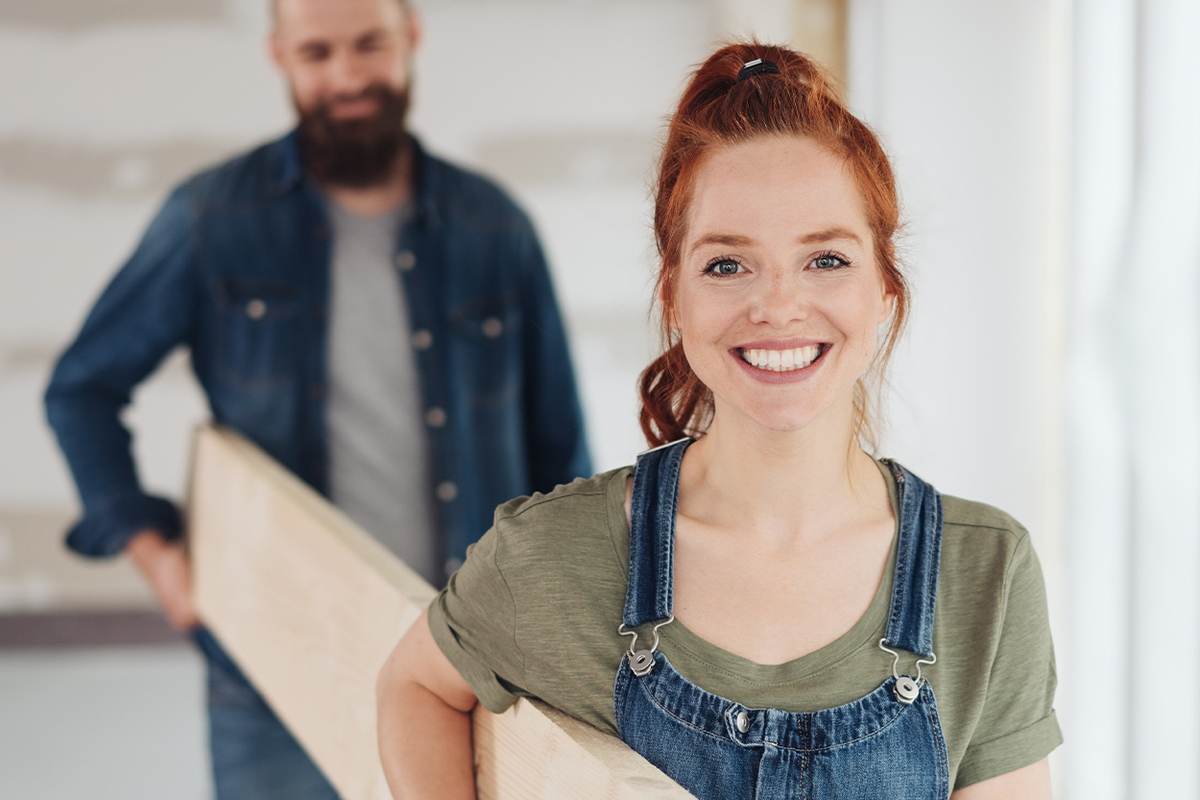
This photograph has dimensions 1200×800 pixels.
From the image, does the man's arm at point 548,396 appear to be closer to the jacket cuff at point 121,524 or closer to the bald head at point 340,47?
the bald head at point 340,47

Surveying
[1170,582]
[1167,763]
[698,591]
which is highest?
[698,591]

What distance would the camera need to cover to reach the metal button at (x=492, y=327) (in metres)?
2.53

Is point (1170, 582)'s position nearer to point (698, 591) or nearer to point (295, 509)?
point (698, 591)

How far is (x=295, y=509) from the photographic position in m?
1.46

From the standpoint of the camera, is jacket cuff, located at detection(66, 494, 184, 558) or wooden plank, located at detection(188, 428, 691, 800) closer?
wooden plank, located at detection(188, 428, 691, 800)

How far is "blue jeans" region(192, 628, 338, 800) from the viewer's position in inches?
86.4

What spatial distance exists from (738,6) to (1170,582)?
204cm

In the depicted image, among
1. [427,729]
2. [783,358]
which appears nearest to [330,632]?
[427,729]

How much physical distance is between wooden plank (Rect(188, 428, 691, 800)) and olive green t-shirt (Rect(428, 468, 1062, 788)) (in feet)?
0.15

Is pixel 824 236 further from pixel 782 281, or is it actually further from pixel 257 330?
pixel 257 330

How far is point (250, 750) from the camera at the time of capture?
2197 mm

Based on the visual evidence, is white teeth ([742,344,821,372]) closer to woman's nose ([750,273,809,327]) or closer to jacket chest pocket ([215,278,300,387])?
woman's nose ([750,273,809,327])

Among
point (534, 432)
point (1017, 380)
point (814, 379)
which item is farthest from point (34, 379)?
point (814, 379)

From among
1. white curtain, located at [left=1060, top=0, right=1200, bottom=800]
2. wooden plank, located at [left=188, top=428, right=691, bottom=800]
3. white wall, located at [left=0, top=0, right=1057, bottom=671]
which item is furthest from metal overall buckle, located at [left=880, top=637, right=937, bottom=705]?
white wall, located at [left=0, top=0, right=1057, bottom=671]
